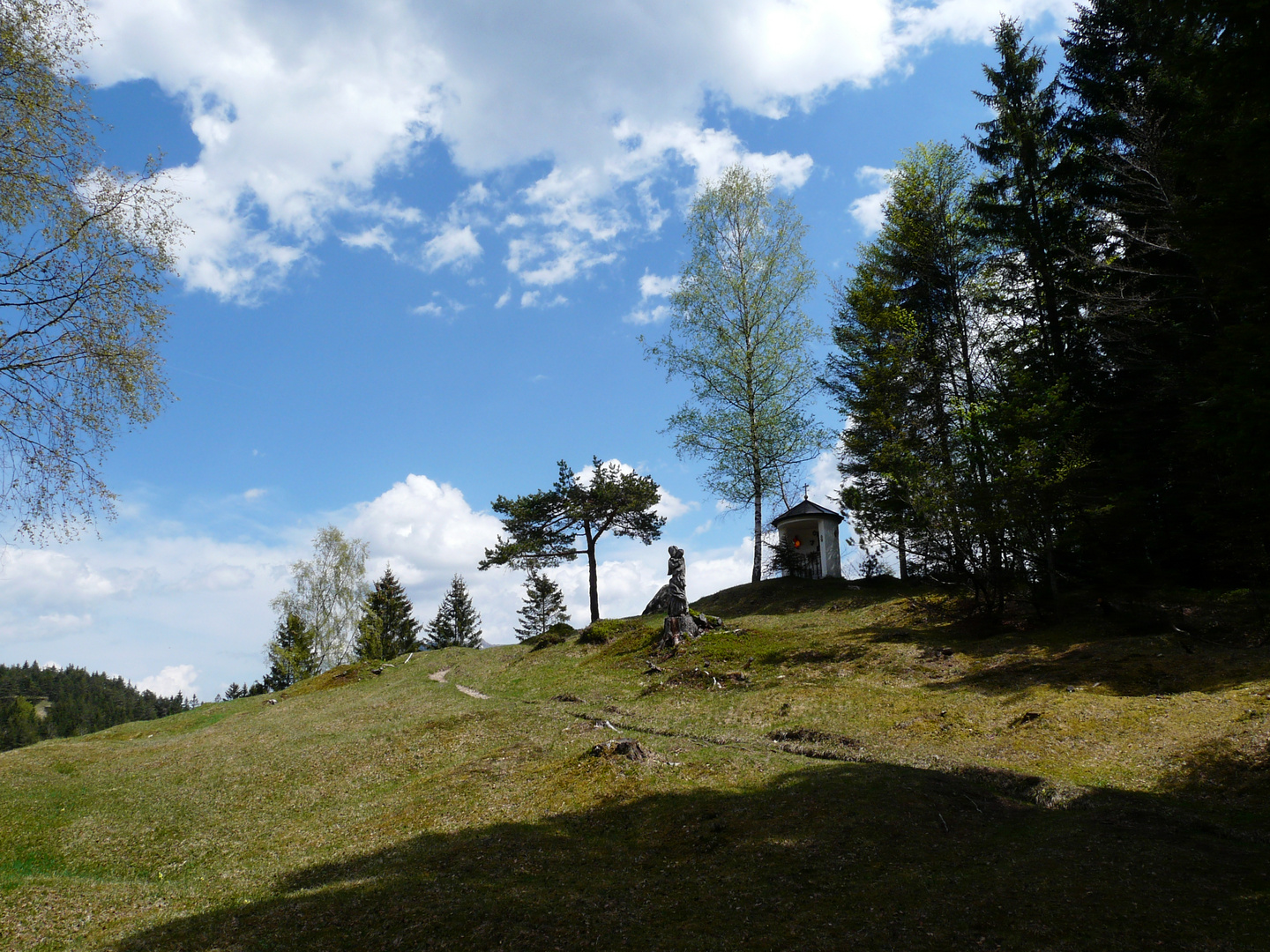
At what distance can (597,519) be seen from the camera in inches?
1681

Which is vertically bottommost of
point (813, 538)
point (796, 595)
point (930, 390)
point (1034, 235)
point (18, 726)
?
point (18, 726)

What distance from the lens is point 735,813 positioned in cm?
1015

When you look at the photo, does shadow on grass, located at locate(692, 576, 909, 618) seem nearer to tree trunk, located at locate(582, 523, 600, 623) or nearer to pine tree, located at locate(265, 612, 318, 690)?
tree trunk, located at locate(582, 523, 600, 623)

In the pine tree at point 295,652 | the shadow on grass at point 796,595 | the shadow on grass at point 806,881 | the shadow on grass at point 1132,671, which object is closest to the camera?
the shadow on grass at point 806,881

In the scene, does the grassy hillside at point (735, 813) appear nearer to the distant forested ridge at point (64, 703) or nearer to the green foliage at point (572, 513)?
the green foliage at point (572, 513)

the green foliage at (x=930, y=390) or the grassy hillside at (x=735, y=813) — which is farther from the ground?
the green foliage at (x=930, y=390)

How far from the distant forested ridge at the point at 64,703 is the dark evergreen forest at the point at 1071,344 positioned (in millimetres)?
77509

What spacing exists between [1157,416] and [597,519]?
1121 inches

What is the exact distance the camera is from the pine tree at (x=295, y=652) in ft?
174

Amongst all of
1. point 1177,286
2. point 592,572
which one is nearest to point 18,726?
point 592,572

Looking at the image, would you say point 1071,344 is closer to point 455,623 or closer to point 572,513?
point 572,513

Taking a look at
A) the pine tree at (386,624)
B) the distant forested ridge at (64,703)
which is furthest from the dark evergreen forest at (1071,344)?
the distant forested ridge at (64,703)

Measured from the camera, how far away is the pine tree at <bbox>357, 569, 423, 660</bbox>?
2205 inches

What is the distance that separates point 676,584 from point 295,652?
3898 centimetres
